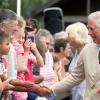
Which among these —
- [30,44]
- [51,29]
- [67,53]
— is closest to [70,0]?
[51,29]

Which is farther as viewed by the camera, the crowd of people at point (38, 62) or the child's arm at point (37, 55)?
the child's arm at point (37, 55)

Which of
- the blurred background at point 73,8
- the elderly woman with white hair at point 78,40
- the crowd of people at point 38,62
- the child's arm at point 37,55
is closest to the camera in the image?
the crowd of people at point 38,62

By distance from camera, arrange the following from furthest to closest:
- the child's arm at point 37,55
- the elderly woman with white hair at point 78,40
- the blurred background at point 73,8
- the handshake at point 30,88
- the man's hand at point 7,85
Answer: the blurred background at point 73,8 → the elderly woman with white hair at point 78,40 → the child's arm at point 37,55 → the handshake at point 30,88 → the man's hand at point 7,85

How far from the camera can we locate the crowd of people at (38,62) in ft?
28.5

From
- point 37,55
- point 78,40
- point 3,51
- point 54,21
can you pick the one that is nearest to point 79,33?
point 78,40

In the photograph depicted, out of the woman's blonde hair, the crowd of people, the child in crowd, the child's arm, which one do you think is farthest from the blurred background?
the child in crowd

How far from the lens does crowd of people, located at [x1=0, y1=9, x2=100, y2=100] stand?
867cm

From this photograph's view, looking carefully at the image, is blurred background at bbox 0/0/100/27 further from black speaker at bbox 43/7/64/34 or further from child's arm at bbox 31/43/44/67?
child's arm at bbox 31/43/44/67

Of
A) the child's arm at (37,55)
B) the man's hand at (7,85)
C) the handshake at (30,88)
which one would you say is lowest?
the handshake at (30,88)

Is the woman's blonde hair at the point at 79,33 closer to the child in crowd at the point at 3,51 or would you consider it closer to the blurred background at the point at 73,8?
the child in crowd at the point at 3,51

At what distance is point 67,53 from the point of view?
12312 mm

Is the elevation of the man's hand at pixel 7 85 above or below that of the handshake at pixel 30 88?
above

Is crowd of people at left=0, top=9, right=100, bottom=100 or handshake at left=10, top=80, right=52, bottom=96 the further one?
handshake at left=10, top=80, right=52, bottom=96

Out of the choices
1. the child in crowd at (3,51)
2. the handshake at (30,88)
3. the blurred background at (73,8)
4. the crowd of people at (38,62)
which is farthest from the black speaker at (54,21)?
the blurred background at (73,8)
